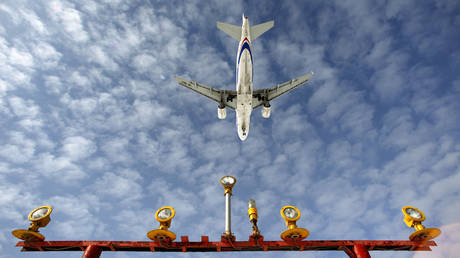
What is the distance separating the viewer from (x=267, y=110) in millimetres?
40281

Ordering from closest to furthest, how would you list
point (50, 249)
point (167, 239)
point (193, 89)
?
point (167, 239), point (50, 249), point (193, 89)

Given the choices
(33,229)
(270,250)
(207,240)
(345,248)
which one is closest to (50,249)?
(33,229)

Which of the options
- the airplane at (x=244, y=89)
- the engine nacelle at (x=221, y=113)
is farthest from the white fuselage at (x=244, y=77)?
the engine nacelle at (x=221, y=113)

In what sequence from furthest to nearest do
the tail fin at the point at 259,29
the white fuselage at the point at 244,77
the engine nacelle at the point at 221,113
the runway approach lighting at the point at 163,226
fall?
the engine nacelle at the point at 221,113 < the tail fin at the point at 259,29 < the white fuselage at the point at 244,77 < the runway approach lighting at the point at 163,226

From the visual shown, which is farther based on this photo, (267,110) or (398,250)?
(267,110)

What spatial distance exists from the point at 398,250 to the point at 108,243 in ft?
45.5

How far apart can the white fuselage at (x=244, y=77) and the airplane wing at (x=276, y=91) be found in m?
5.18

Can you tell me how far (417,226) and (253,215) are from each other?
7.59m

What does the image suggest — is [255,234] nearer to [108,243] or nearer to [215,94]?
[108,243]

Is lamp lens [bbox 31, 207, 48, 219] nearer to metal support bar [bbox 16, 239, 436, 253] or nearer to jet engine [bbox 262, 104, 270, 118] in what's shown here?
metal support bar [bbox 16, 239, 436, 253]

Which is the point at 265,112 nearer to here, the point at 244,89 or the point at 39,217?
the point at 244,89

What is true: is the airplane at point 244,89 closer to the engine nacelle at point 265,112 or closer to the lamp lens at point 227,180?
the engine nacelle at point 265,112

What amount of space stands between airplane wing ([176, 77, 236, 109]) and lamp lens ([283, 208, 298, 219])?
98.3 ft

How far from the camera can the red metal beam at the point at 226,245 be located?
35.6ft
